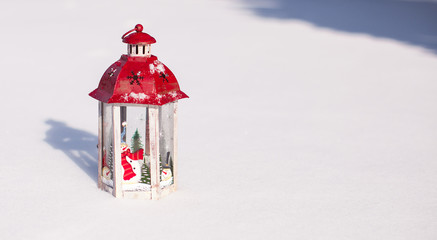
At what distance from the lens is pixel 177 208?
673 centimetres

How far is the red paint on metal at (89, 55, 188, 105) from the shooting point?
6590 millimetres

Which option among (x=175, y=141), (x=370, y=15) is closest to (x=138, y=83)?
(x=175, y=141)

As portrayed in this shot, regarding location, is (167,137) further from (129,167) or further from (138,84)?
(138,84)

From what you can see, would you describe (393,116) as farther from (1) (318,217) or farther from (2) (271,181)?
(1) (318,217)

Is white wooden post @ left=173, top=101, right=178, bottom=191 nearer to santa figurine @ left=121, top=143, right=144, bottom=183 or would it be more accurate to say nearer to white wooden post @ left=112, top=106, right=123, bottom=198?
santa figurine @ left=121, top=143, right=144, bottom=183

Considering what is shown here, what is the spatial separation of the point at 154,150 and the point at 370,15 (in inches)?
569

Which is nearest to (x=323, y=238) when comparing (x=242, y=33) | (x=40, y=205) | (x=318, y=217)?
(x=318, y=217)

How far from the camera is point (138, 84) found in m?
6.62

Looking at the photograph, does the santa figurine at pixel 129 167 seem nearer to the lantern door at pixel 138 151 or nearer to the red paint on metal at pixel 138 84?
the lantern door at pixel 138 151

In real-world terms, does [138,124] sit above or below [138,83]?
below

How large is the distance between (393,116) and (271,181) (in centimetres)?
351

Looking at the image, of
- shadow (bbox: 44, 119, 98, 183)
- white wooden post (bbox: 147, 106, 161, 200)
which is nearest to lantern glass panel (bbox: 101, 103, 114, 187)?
shadow (bbox: 44, 119, 98, 183)

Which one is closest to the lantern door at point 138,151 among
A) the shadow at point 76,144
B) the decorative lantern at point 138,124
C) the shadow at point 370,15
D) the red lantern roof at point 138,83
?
the decorative lantern at point 138,124

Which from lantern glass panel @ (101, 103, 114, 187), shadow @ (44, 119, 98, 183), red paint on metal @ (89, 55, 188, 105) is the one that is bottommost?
shadow @ (44, 119, 98, 183)
